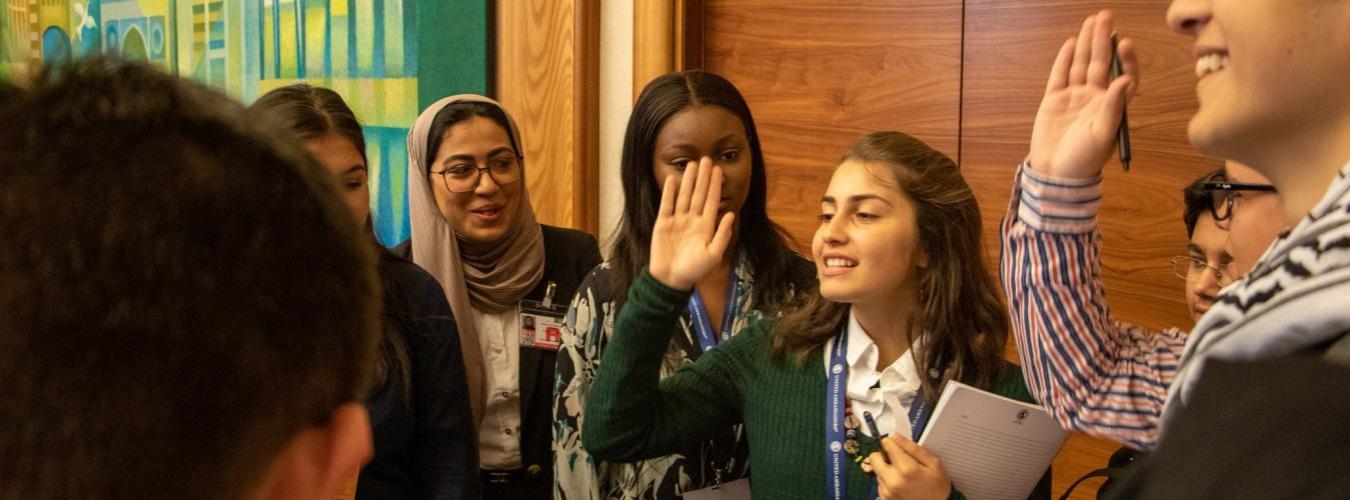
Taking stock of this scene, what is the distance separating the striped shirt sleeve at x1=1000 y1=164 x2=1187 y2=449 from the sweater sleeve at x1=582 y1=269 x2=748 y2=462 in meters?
0.76

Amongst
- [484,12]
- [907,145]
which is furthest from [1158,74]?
[484,12]

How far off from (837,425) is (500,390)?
0.97 metres

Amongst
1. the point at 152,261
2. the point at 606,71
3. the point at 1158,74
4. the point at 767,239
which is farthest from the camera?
the point at 606,71

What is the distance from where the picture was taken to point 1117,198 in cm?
293

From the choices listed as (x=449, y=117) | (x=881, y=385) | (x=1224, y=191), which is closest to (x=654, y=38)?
(x=449, y=117)

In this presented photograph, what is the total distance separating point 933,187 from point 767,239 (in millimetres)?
465

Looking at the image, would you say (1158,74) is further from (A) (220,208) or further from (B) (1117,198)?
(A) (220,208)

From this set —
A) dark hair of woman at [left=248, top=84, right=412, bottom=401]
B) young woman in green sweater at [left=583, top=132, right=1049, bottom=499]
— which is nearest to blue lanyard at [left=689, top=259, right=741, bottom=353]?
young woman in green sweater at [left=583, top=132, right=1049, bottom=499]

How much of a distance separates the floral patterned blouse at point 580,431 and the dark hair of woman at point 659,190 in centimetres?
5

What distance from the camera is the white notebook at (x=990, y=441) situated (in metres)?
1.79

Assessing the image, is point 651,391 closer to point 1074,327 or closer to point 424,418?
point 424,418

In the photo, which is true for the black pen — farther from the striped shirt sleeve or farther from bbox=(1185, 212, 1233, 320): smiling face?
bbox=(1185, 212, 1233, 320): smiling face

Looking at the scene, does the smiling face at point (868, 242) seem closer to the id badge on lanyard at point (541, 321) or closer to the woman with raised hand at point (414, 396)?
the woman with raised hand at point (414, 396)

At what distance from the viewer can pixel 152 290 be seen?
2.19 feet
